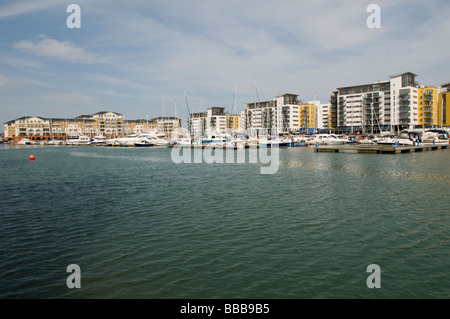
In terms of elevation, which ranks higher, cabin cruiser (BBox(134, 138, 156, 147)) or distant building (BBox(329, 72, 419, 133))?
distant building (BBox(329, 72, 419, 133))

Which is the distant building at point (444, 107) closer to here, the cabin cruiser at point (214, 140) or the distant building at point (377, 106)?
the distant building at point (377, 106)

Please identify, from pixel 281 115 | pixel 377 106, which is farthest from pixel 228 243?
pixel 281 115

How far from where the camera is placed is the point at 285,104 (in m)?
177

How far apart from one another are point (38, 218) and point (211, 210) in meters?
9.39

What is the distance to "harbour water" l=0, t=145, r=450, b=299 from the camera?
30.3 feet

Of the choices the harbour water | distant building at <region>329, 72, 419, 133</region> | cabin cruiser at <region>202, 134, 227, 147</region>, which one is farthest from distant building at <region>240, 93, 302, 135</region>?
the harbour water

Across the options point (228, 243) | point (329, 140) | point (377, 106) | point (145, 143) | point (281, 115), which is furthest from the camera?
point (281, 115)

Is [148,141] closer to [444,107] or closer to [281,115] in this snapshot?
[281,115]

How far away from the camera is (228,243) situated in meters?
12.6

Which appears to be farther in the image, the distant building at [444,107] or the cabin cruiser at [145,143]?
the distant building at [444,107]

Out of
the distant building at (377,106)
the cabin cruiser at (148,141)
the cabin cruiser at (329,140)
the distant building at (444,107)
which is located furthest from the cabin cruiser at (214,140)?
the distant building at (444,107)

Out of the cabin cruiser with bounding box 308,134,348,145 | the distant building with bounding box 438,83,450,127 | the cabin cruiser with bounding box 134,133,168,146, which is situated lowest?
the cabin cruiser with bounding box 308,134,348,145

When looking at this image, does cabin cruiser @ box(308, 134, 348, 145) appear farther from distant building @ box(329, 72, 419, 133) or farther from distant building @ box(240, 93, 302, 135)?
distant building @ box(240, 93, 302, 135)

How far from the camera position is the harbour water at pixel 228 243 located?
9.23m
